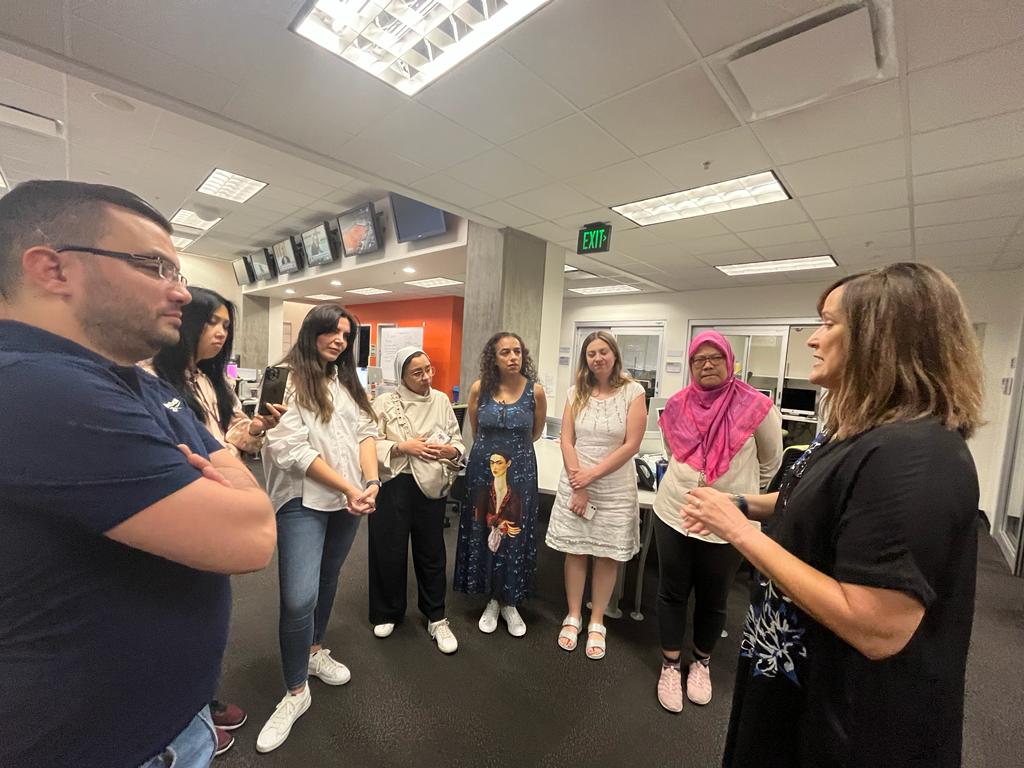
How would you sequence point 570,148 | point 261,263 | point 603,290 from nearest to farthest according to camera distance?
point 570,148 → point 261,263 → point 603,290

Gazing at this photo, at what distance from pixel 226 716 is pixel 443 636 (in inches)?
34.2

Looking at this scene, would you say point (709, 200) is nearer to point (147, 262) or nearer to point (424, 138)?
point (424, 138)

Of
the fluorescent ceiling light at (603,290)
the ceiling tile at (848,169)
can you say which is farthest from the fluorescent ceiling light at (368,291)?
the ceiling tile at (848,169)

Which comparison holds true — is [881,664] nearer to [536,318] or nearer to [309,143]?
[309,143]

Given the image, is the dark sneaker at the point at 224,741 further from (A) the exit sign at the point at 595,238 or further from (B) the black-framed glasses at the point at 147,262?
(A) the exit sign at the point at 595,238

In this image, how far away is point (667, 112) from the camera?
216 cm

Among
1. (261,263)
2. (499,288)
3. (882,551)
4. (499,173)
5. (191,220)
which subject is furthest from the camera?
(261,263)

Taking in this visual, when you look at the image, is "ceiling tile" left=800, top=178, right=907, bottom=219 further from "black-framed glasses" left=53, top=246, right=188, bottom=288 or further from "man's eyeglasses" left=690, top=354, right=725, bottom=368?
"black-framed glasses" left=53, top=246, right=188, bottom=288

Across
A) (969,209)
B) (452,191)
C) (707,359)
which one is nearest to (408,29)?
(452,191)

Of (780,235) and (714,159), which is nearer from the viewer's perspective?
(714,159)

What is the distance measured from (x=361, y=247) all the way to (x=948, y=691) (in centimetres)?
569

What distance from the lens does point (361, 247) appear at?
520 centimetres

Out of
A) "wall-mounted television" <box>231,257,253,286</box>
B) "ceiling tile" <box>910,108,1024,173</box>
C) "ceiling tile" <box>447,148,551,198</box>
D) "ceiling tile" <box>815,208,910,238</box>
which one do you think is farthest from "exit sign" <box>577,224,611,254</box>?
"wall-mounted television" <box>231,257,253,286</box>

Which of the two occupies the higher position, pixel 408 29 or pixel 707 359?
pixel 408 29
